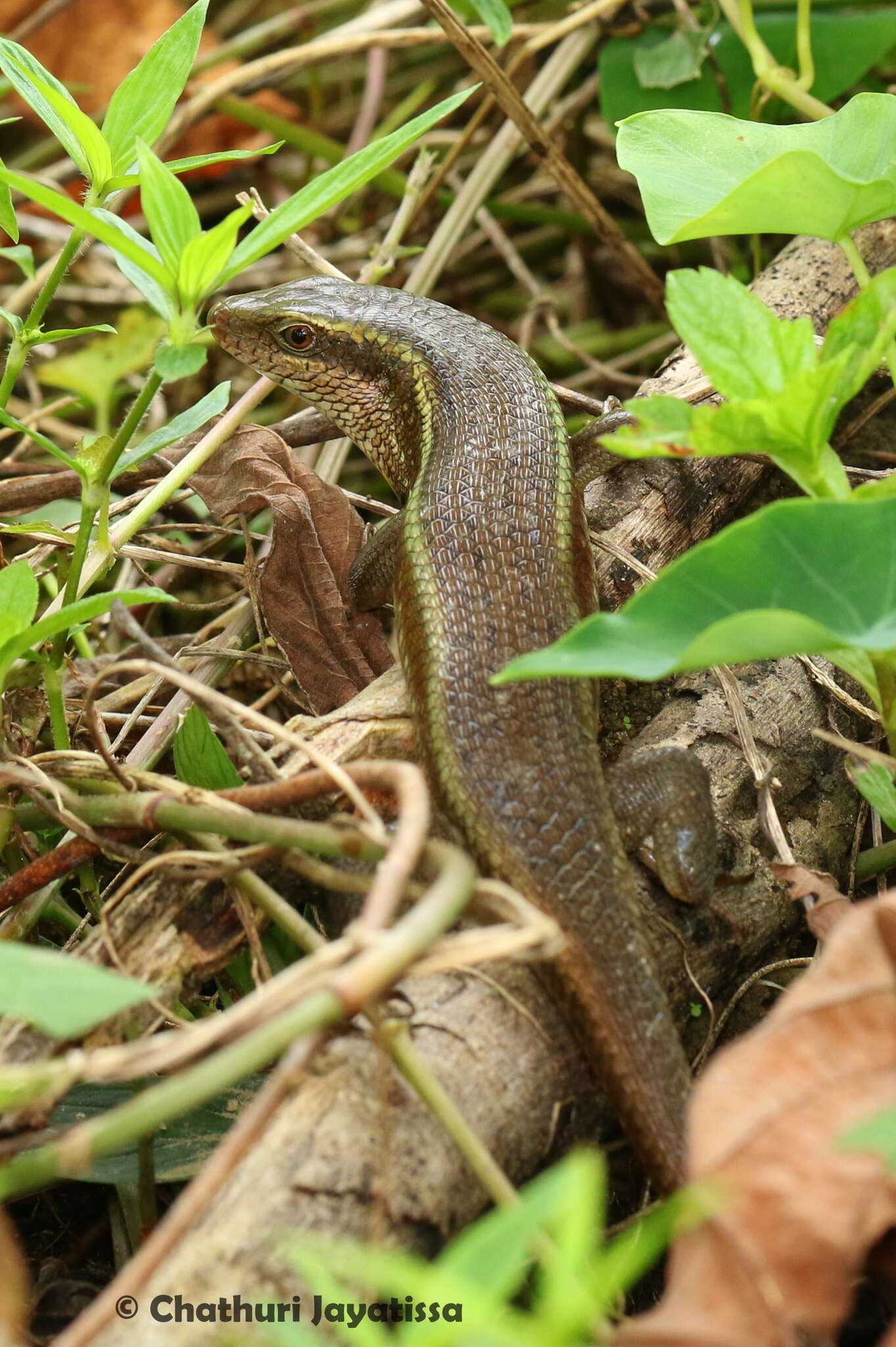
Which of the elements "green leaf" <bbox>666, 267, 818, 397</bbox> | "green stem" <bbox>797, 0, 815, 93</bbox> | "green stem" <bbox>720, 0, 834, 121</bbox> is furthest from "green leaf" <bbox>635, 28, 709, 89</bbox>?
"green leaf" <bbox>666, 267, 818, 397</bbox>

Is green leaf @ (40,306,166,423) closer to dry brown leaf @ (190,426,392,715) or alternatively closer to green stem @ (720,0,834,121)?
dry brown leaf @ (190,426,392,715)

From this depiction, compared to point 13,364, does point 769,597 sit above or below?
below

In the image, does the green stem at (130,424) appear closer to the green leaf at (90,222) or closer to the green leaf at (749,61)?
the green leaf at (90,222)

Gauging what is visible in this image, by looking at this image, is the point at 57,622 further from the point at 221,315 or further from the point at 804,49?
the point at 804,49

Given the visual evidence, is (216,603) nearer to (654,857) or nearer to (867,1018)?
(654,857)

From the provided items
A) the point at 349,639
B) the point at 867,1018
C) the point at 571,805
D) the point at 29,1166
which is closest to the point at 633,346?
the point at 349,639

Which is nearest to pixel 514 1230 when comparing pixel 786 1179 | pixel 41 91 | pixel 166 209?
pixel 786 1179
